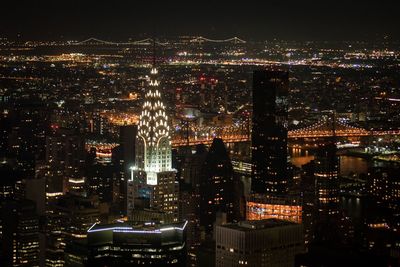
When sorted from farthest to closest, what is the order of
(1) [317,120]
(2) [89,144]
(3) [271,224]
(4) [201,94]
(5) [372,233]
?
(1) [317,120]
(4) [201,94]
(2) [89,144]
(5) [372,233]
(3) [271,224]

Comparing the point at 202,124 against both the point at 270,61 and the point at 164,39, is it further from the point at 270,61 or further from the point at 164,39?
the point at 164,39

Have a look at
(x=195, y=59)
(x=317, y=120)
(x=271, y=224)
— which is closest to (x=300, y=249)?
(x=271, y=224)

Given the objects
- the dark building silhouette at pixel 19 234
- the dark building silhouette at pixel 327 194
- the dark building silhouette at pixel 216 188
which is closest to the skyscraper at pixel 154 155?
the dark building silhouette at pixel 216 188

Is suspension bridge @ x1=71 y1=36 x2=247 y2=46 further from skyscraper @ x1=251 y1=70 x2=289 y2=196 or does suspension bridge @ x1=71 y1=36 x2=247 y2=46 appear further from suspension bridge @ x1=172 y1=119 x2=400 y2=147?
suspension bridge @ x1=172 y1=119 x2=400 y2=147

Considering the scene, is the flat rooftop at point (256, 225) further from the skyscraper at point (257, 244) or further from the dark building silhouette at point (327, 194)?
the dark building silhouette at point (327, 194)

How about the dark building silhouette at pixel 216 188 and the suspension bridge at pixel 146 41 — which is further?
the suspension bridge at pixel 146 41
